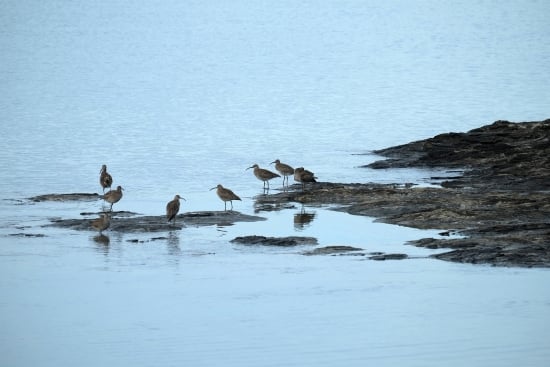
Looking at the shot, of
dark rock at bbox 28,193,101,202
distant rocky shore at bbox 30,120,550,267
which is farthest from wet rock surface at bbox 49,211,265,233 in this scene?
dark rock at bbox 28,193,101,202

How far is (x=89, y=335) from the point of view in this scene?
17.0 metres

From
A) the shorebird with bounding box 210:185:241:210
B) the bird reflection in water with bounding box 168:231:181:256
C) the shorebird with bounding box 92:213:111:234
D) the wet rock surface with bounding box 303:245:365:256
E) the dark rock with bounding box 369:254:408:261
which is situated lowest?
the dark rock with bounding box 369:254:408:261

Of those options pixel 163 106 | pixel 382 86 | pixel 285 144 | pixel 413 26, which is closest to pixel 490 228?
pixel 285 144

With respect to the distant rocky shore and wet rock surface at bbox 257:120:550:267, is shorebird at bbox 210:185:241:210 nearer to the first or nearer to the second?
the distant rocky shore

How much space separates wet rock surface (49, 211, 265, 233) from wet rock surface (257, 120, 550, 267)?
2.28 metres

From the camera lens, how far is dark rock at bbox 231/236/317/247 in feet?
73.2

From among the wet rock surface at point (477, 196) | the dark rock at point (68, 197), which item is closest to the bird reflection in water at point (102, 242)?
the dark rock at point (68, 197)

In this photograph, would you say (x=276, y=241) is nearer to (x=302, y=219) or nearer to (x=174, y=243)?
(x=174, y=243)

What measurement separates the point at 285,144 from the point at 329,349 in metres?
28.3

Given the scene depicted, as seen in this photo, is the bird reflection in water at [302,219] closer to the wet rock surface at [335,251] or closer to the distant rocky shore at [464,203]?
the distant rocky shore at [464,203]

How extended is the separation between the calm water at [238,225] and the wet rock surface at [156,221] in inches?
19.0

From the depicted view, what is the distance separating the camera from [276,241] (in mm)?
22328

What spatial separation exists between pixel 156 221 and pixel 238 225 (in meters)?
1.62

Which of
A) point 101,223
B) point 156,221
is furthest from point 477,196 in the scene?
point 101,223
